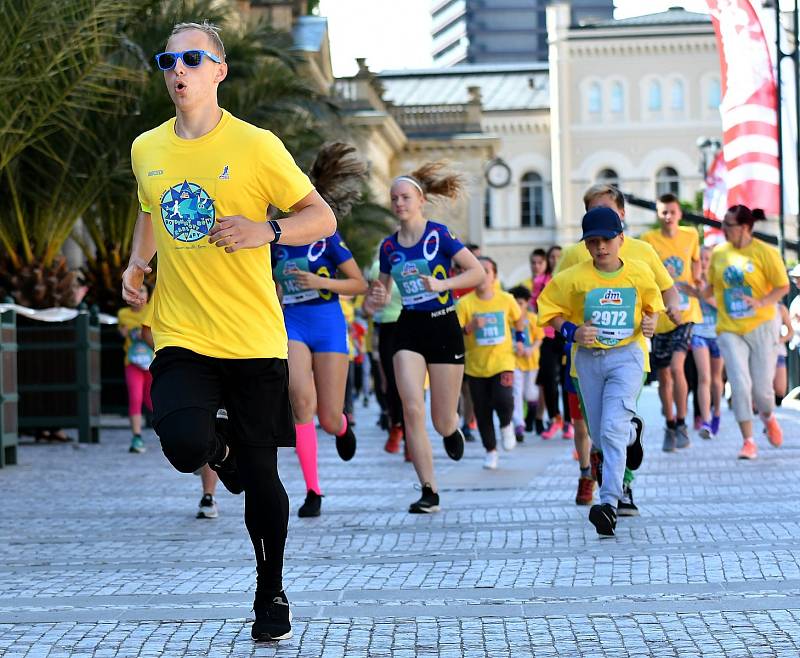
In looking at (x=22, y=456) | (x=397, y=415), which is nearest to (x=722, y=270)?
(x=397, y=415)

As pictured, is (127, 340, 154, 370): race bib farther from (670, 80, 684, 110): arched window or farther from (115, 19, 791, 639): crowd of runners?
(670, 80, 684, 110): arched window

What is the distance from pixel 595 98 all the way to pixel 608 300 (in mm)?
90658

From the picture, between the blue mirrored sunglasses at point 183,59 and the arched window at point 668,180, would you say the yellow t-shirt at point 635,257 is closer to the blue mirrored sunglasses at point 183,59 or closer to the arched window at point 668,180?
the blue mirrored sunglasses at point 183,59

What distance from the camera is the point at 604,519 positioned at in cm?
860

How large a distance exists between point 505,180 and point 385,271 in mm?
89588

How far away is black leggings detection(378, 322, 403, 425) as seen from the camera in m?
15.3

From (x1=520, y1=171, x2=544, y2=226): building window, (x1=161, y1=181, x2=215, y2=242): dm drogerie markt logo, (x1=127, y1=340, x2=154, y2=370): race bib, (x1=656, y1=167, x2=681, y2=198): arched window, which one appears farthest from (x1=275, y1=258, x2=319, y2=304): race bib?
(x1=520, y1=171, x2=544, y2=226): building window

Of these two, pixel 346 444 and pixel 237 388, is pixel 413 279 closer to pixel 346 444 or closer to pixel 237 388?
pixel 346 444

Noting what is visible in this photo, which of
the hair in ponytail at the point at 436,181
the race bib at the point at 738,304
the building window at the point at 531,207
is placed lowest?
the race bib at the point at 738,304

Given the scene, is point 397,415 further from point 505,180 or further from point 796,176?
point 505,180

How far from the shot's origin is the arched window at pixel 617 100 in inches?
3871

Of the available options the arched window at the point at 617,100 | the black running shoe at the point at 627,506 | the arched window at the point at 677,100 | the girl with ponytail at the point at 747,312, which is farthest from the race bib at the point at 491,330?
the arched window at the point at 617,100

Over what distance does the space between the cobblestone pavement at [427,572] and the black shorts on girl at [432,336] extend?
0.88m

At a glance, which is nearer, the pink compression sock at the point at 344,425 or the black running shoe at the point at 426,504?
the black running shoe at the point at 426,504
